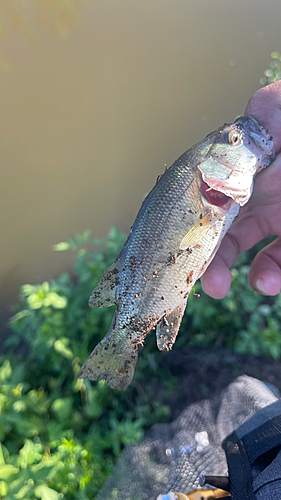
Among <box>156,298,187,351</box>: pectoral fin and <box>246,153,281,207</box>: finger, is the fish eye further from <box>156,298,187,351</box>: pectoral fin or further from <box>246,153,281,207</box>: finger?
<box>156,298,187,351</box>: pectoral fin

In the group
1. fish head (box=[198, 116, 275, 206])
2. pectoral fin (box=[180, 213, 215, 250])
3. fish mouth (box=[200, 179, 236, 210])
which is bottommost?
pectoral fin (box=[180, 213, 215, 250])

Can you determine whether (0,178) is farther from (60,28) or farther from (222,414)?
(222,414)

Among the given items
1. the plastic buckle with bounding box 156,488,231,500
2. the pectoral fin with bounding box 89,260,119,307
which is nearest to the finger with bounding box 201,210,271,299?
the pectoral fin with bounding box 89,260,119,307

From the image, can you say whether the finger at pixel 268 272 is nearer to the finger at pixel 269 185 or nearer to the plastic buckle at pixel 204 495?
the finger at pixel 269 185

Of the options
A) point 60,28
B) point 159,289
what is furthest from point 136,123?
point 159,289

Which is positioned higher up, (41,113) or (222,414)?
(41,113)

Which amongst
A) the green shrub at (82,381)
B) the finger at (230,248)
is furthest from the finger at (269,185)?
the green shrub at (82,381)

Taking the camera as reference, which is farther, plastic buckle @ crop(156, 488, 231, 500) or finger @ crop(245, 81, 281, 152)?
finger @ crop(245, 81, 281, 152)

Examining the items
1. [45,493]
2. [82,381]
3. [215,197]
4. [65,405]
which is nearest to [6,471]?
[45,493]
